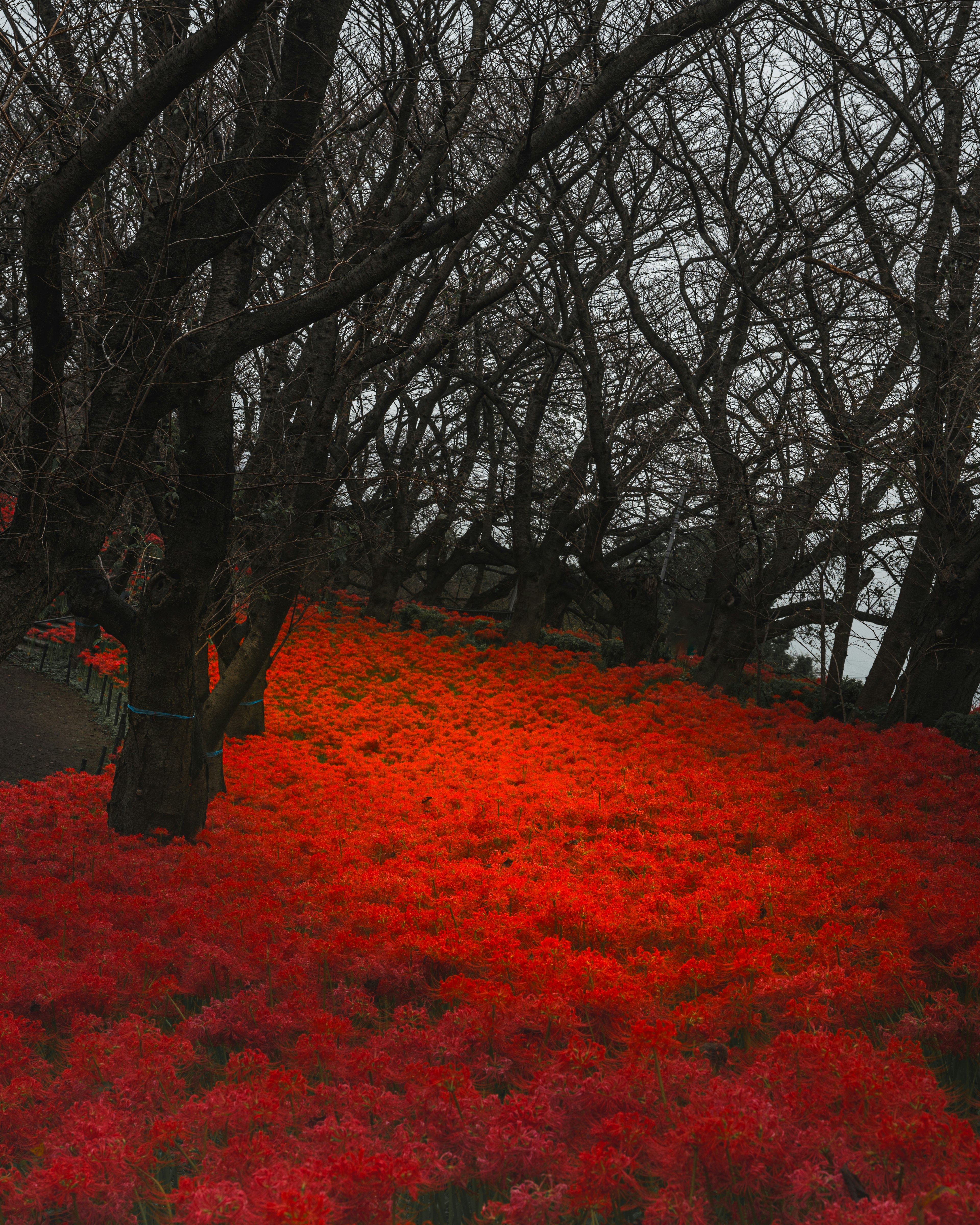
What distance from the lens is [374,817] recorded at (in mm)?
5824

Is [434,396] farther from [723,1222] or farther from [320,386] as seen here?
[723,1222]

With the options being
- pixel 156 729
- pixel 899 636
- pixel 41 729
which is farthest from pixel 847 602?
pixel 41 729

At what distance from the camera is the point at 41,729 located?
8461mm

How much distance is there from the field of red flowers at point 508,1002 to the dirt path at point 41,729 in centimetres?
121

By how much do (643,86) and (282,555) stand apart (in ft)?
17.7

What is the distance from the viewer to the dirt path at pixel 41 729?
293 inches

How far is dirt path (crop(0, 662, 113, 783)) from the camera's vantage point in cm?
745

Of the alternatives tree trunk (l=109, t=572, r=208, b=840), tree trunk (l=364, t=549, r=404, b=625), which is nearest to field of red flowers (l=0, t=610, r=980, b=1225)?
tree trunk (l=109, t=572, r=208, b=840)

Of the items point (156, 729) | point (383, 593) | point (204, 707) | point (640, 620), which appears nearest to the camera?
point (156, 729)

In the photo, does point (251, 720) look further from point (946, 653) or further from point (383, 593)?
point (383, 593)

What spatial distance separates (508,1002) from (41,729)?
710 centimetres

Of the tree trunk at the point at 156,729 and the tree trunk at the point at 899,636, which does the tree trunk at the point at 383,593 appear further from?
the tree trunk at the point at 156,729

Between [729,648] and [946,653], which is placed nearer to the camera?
[946,653]

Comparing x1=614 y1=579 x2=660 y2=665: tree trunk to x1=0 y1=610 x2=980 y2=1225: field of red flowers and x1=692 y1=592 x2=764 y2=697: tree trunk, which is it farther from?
x1=0 y1=610 x2=980 y2=1225: field of red flowers
